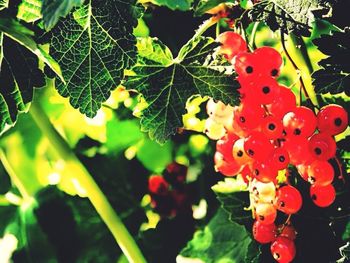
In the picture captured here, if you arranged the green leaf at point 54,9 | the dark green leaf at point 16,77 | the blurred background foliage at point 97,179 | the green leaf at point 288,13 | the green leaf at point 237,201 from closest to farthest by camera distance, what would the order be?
the green leaf at point 54,9 < the green leaf at point 288,13 < the dark green leaf at point 16,77 < the green leaf at point 237,201 < the blurred background foliage at point 97,179

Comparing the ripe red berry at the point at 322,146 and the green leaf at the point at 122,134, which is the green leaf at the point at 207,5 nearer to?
the ripe red berry at the point at 322,146

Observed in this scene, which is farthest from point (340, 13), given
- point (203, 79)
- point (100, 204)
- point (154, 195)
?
point (154, 195)

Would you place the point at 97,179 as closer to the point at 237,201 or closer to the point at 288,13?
the point at 237,201

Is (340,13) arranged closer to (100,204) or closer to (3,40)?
(3,40)

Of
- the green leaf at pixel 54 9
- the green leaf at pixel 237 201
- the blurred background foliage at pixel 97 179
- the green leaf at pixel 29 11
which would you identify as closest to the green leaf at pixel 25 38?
the green leaf at pixel 29 11

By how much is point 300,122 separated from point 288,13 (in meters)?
0.16

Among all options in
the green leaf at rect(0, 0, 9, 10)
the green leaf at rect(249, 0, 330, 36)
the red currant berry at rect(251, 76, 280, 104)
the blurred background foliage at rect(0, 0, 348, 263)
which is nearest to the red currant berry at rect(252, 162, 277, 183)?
the red currant berry at rect(251, 76, 280, 104)

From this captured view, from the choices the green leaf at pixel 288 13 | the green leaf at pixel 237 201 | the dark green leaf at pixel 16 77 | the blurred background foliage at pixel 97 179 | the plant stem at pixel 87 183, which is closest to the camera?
the green leaf at pixel 288 13

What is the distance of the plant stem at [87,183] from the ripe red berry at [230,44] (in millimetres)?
485

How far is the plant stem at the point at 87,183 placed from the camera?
1.30 m

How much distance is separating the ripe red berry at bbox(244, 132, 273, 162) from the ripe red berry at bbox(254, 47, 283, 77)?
0.10 m

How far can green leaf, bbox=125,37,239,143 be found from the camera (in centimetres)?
98

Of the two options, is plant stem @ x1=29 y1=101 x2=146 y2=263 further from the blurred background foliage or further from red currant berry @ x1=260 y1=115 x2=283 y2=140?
red currant berry @ x1=260 y1=115 x2=283 y2=140

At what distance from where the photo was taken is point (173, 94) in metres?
1.01
